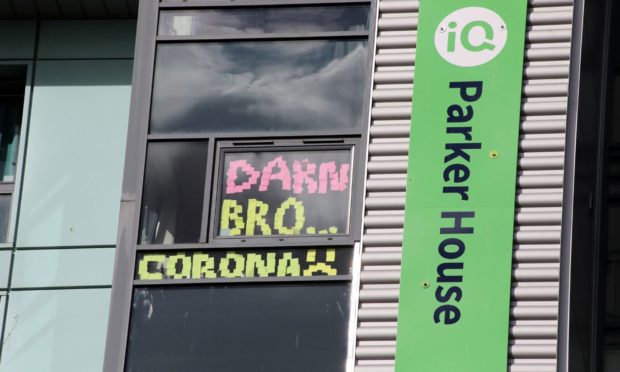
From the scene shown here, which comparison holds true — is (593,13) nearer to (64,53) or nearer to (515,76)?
(515,76)

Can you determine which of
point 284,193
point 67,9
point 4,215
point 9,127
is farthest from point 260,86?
point 9,127

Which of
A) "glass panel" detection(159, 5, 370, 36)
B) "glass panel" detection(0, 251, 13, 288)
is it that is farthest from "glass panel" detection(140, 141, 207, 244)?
"glass panel" detection(0, 251, 13, 288)

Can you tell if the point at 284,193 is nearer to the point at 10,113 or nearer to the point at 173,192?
the point at 173,192

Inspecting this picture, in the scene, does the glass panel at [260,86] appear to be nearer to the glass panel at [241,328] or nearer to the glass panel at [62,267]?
the glass panel at [241,328]

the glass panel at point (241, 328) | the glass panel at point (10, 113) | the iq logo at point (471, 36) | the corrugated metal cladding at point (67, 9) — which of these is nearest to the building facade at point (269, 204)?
the glass panel at point (241, 328)

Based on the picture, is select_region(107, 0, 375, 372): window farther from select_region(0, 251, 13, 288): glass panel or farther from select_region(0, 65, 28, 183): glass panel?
select_region(0, 65, 28, 183): glass panel

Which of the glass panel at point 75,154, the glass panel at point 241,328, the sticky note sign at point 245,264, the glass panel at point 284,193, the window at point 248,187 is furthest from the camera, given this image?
the glass panel at point 75,154

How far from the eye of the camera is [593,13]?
53.0 feet

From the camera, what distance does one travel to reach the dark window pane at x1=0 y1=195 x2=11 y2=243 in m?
16.8

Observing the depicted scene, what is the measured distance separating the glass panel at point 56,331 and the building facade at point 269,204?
0.06 ft

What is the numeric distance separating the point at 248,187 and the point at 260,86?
1.01 meters

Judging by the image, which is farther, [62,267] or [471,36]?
[62,267]

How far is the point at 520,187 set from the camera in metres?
14.5

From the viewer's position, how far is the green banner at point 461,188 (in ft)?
46.1
